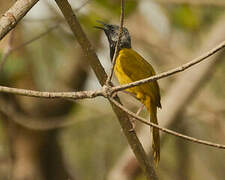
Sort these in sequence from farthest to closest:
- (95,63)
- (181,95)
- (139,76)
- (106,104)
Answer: (106,104) < (181,95) < (139,76) < (95,63)

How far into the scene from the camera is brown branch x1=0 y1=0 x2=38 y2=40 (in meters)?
2.25

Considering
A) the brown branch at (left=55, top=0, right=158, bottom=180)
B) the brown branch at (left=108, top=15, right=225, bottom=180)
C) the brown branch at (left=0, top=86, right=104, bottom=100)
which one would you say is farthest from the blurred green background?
the brown branch at (left=0, top=86, right=104, bottom=100)

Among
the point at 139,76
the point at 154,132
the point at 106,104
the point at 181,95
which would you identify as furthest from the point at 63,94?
the point at 106,104

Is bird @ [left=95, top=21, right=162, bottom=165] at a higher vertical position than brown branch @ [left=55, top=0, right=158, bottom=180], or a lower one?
higher

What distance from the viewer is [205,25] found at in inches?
325

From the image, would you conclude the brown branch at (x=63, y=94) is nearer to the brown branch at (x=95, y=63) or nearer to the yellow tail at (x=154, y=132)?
the brown branch at (x=95, y=63)

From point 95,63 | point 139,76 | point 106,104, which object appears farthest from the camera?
point 106,104

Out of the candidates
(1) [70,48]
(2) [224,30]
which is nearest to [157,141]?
(2) [224,30]

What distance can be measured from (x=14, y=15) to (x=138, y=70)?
Result: 218 centimetres

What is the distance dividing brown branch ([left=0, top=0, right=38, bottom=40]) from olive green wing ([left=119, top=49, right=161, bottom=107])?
197 cm

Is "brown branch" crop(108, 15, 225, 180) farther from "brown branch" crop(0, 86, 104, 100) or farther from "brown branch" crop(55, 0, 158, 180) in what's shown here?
"brown branch" crop(0, 86, 104, 100)

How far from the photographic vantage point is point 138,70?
14.3 ft

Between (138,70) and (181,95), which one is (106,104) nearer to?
(181,95)

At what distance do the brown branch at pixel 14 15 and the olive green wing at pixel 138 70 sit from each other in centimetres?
197
